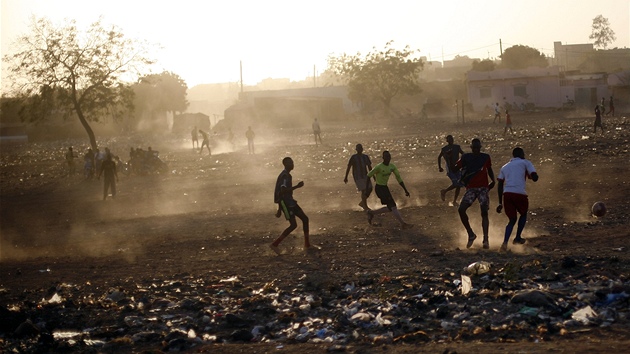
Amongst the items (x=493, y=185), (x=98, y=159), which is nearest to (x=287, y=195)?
(x=493, y=185)

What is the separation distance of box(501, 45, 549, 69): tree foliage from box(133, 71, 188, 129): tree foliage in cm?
4175

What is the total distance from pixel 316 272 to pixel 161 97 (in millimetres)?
97126

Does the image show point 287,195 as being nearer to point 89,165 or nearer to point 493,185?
point 493,185

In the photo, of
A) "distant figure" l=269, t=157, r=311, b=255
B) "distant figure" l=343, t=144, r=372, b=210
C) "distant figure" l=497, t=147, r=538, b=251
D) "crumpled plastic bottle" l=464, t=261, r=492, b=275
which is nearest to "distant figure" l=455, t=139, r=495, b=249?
"distant figure" l=497, t=147, r=538, b=251

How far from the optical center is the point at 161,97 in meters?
106

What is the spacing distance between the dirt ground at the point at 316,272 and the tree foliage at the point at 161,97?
78.4m

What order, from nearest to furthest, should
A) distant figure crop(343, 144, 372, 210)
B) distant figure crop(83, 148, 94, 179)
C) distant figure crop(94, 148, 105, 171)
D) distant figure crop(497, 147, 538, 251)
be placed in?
1. distant figure crop(497, 147, 538, 251)
2. distant figure crop(343, 144, 372, 210)
3. distant figure crop(94, 148, 105, 171)
4. distant figure crop(83, 148, 94, 179)

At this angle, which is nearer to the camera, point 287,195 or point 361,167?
point 287,195

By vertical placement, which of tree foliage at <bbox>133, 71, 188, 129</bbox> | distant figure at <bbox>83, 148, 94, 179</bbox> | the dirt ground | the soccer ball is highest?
tree foliage at <bbox>133, 71, 188, 129</bbox>

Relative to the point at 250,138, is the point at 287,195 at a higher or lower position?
lower

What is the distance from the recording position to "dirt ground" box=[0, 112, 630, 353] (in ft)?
27.6

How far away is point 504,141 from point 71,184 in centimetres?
1769

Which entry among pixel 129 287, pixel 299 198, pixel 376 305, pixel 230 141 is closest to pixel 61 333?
pixel 129 287

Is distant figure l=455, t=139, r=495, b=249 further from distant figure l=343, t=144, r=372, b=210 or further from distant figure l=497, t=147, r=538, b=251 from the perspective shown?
distant figure l=343, t=144, r=372, b=210
